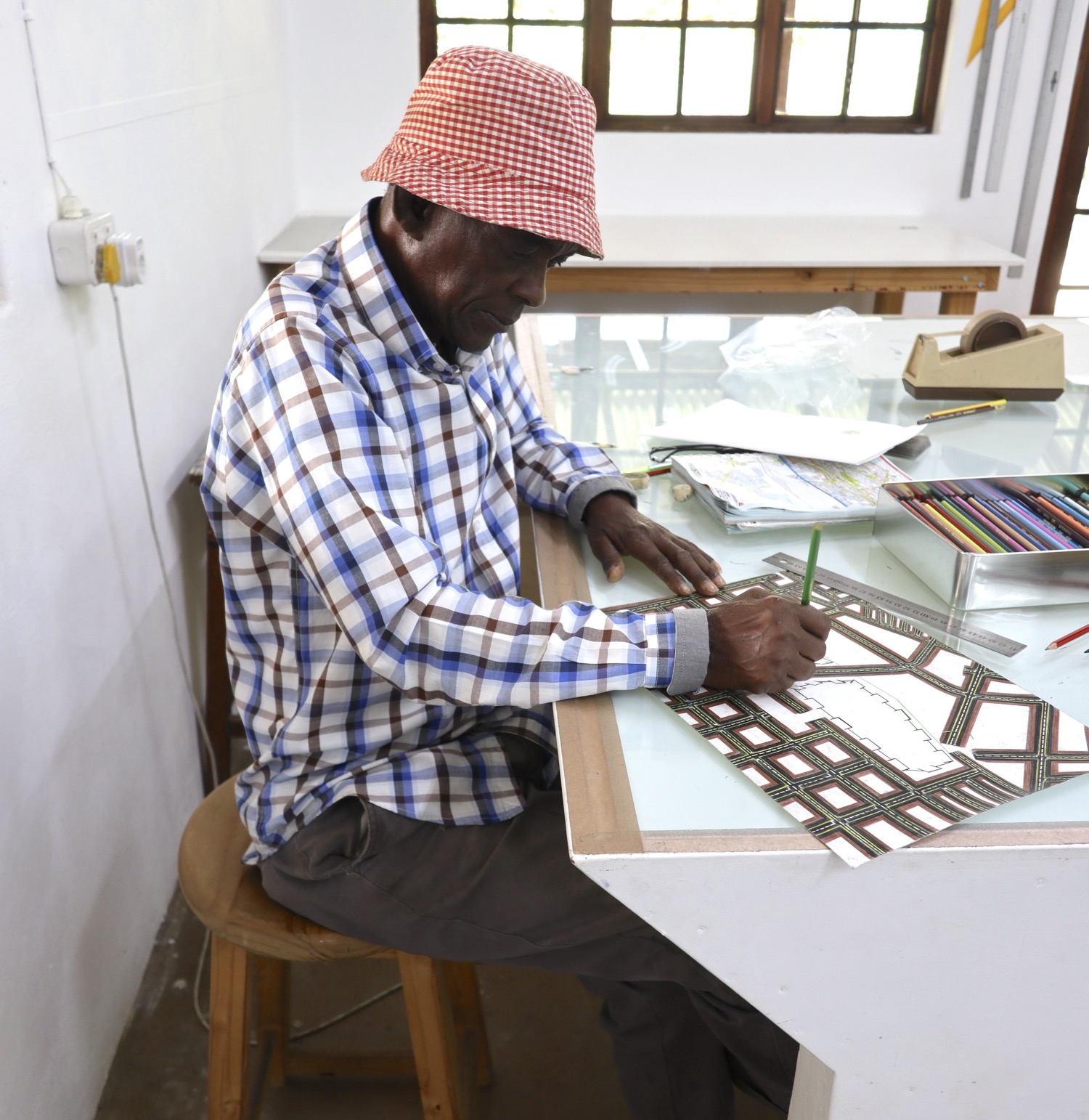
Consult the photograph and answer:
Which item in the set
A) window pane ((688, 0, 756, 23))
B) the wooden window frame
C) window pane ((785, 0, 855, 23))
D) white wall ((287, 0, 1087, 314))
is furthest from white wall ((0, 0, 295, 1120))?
the wooden window frame

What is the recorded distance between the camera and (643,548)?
4.05ft

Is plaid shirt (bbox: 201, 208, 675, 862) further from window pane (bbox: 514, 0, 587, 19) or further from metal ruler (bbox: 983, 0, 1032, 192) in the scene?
metal ruler (bbox: 983, 0, 1032, 192)

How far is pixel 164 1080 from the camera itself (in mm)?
1552

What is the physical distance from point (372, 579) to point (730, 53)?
11.0 ft

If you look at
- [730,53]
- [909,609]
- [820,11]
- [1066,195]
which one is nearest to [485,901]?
[909,609]

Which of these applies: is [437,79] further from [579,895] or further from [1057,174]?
[1057,174]

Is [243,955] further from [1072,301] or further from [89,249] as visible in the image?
[1072,301]

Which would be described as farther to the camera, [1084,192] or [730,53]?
[1084,192]

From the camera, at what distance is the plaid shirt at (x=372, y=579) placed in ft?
3.21

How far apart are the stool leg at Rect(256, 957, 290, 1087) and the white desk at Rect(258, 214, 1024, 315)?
208cm

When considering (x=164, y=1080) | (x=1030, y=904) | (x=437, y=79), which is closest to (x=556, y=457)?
(x=437, y=79)

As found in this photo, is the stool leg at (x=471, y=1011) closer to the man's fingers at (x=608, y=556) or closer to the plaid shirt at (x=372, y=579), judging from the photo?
the plaid shirt at (x=372, y=579)

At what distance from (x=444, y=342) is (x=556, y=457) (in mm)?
328

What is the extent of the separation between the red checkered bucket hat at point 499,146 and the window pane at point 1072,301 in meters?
3.64
